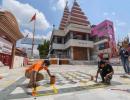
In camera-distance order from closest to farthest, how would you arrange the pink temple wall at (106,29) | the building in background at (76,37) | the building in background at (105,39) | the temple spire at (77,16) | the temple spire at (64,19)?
the building in background at (105,39), the pink temple wall at (106,29), the building in background at (76,37), the temple spire at (77,16), the temple spire at (64,19)

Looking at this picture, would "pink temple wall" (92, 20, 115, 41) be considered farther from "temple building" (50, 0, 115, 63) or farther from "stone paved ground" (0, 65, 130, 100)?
"stone paved ground" (0, 65, 130, 100)

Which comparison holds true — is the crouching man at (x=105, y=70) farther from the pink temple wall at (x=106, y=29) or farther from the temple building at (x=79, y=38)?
the temple building at (x=79, y=38)

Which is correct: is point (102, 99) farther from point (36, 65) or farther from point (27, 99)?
point (36, 65)

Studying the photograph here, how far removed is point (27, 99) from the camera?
368cm

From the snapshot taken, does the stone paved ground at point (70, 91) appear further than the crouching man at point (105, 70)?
No

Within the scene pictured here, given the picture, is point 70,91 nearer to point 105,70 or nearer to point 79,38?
point 105,70

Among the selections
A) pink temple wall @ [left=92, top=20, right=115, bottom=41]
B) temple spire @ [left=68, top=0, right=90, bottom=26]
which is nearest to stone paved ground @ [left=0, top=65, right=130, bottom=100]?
pink temple wall @ [left=92, top=20, right=115, bottom=41]

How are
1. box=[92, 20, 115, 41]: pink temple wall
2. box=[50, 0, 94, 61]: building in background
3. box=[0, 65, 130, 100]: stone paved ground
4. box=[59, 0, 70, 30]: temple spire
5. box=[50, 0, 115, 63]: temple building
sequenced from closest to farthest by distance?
box=[0, 65, 130, 100]: stone paved ground < box=[92, 20, 115, 41]: pink temple wall < box=[50, 0, 115, 63]: temple building < box=[50, 0, 94, 61]: building in background < box=[59, 0, 70, 30]: temple spire

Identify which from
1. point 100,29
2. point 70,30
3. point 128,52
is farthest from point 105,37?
point 128,52

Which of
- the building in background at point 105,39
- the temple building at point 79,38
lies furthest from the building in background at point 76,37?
the building in background at point 105,39

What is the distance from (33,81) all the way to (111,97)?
2312mm

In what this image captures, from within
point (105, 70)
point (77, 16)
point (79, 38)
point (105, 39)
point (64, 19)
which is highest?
point (64, 19)

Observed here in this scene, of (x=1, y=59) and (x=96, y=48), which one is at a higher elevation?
(x=96, y=48)

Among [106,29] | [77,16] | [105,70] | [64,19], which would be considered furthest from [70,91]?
[64,19]
